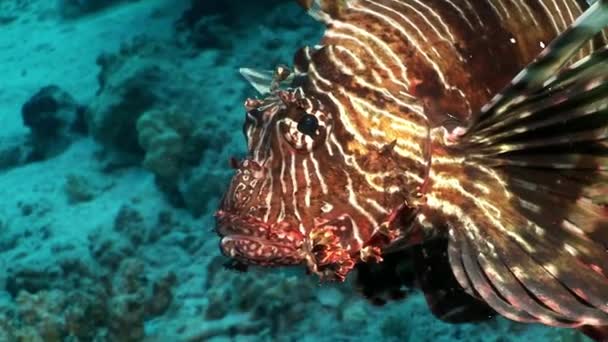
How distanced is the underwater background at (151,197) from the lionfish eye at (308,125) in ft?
8.64

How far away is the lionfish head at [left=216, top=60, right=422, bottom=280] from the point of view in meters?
2.32

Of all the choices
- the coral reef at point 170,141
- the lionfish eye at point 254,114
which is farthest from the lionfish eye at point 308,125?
the coral reef at point 170,141

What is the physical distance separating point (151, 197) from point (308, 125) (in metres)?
7.31

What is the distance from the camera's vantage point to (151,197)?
934 centimetres

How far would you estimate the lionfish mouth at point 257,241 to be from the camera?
2.30 metres

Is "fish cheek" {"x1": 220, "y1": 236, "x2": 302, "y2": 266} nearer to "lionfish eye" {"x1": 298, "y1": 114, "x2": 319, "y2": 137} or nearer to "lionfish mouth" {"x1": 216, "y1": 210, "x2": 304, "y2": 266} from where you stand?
"lionfish mouth" {"x1": 216, "y1": 210, "x2": 304, "y2": 266}

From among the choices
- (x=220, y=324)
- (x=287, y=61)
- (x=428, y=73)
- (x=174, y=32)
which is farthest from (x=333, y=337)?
(x=174, y=32)

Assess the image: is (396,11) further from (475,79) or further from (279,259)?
(279,259)

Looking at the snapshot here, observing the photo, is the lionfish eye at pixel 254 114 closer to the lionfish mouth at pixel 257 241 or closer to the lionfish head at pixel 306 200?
the lionfish head at pixel 306 200

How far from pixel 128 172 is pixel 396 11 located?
27.3 ft

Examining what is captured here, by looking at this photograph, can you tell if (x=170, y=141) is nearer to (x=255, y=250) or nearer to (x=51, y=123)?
(x=51, y=123)

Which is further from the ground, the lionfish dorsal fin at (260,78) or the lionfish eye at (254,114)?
the lionfish eye at (254,114)

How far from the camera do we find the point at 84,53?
15.6 metres

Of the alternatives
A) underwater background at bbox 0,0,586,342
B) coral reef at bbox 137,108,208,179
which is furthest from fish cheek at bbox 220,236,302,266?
coral reef at bbox 137,108,208,179
